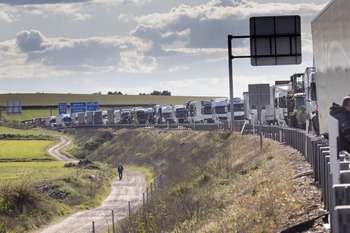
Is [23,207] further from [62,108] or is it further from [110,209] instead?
[62,108]

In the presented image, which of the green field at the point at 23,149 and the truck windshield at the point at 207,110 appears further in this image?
the green field at the point at 23,149

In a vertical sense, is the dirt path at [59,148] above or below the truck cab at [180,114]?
below

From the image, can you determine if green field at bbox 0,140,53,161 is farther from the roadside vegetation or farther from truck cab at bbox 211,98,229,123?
truck cab at bbox 211,98,229,123

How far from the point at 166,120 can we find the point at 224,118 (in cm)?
2381

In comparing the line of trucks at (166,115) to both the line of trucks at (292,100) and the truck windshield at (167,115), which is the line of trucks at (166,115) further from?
the line of trucks at (292,100)

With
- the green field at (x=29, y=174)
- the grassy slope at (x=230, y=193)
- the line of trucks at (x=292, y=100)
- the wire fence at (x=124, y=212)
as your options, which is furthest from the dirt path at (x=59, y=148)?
the grassy slope at (x=230, y=193)

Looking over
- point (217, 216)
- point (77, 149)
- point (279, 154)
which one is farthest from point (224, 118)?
point (217, 216)

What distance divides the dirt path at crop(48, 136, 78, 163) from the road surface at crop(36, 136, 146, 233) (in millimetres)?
24904

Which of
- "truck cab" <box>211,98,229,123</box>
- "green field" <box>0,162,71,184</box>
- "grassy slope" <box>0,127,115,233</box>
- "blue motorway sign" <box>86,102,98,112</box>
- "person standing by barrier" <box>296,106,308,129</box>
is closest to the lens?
"person standing by barrier" <box>296,106,308,129</box>

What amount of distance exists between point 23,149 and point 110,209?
196ft

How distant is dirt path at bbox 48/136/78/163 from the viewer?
96688 mm

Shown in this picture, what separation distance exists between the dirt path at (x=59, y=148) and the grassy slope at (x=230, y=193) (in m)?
36.7

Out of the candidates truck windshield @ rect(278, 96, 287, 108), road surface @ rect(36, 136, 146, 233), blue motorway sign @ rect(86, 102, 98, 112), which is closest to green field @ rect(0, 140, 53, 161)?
blue motorway sign @ rect(86, 102, 98, 112)

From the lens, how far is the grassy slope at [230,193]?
16.0 meters
